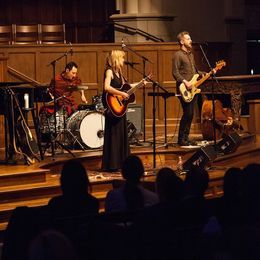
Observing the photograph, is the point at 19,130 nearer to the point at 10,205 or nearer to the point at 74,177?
the point at 10,205

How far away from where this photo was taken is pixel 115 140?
31.8 ft

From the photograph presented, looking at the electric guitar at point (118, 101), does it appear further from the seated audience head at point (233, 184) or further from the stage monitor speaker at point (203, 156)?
the seated audience head at point (233, 184)

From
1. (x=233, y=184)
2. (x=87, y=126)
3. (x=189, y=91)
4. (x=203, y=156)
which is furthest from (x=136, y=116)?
(x=233, y=184)

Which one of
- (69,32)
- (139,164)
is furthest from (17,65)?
(139,164)

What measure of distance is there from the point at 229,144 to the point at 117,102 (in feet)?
5.83

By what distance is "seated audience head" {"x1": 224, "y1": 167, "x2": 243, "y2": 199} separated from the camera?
4766 mm

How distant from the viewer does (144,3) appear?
14852 mm

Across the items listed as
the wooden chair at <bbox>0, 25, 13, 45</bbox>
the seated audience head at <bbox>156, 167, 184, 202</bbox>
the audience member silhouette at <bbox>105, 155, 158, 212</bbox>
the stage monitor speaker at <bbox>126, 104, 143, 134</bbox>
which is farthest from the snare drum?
the seated audience head at <bbox>156, 167, 184, 202</bbox>

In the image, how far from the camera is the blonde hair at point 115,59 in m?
9.42

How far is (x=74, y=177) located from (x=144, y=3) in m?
10.1

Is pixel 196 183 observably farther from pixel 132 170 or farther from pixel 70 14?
pixel 70 14

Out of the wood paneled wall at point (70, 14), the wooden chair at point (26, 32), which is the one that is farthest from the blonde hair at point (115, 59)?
the wood paneled wall at point (70, 14)

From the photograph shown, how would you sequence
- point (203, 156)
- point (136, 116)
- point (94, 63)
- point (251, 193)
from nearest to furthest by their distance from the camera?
1. point (251, 193)
2. point (203, 156)
3. point (136, 116)
4. point (94, 63)

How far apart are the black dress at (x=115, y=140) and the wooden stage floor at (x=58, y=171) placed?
0.15 m
